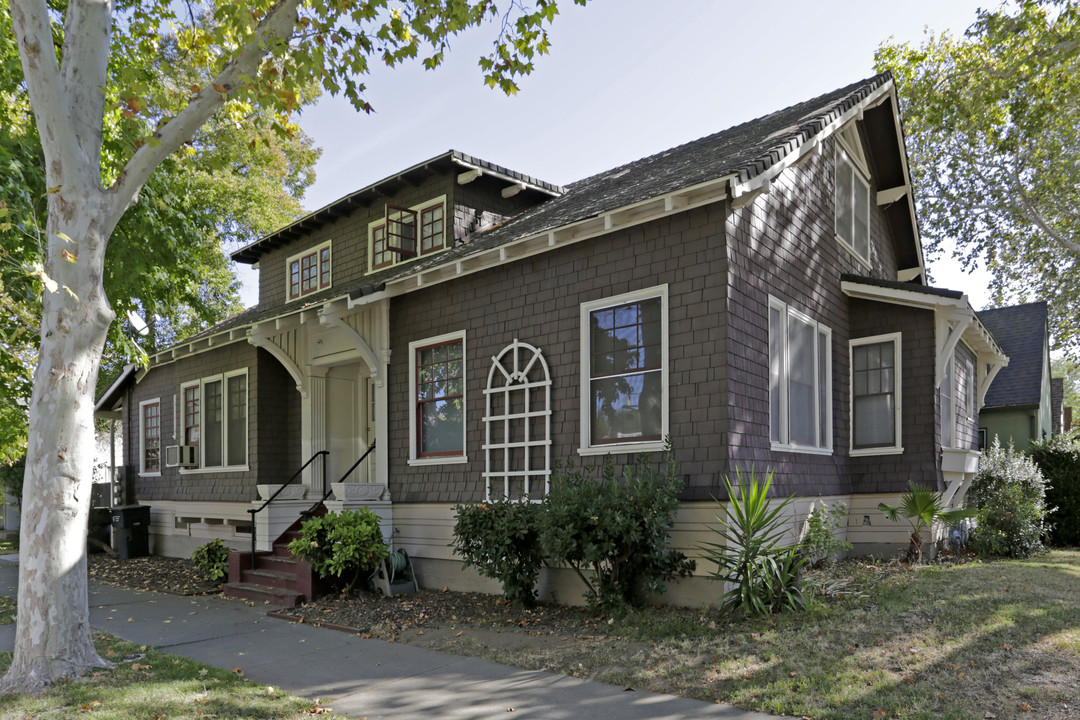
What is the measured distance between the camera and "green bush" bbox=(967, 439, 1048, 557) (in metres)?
11.6

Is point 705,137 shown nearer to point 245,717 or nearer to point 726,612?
point 726,612

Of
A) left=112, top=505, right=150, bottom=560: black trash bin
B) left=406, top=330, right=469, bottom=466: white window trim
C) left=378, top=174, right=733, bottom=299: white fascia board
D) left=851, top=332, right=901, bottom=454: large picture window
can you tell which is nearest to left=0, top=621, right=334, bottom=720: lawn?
left=406, top=330, right=469, bottom=466: white window trim

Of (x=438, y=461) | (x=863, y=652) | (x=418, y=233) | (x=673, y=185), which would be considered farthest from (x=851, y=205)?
(x=863, y=652)

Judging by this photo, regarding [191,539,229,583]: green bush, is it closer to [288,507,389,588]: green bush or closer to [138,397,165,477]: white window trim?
[288,507,389,588]: green bush

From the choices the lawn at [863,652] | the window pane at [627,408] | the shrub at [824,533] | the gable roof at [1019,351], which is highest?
the gable roof at [1019,351]

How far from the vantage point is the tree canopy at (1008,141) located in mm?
13992

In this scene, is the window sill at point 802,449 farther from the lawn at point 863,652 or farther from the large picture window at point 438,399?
the large picture window at point 438,399

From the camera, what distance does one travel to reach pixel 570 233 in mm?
9219

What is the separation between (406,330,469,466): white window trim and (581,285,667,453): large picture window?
2.03 metres

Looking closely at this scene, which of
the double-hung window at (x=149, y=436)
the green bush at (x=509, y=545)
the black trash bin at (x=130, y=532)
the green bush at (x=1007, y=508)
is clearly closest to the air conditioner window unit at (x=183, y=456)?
the black trash bin at (x=130, y=532)

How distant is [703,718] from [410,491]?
22.1 ft

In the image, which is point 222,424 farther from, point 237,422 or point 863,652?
point 863,652

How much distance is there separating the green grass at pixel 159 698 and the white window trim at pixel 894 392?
335 inches

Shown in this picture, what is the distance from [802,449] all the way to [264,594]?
722 centimetres
